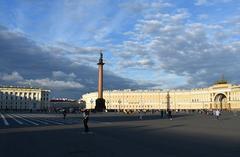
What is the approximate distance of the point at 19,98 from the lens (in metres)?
195

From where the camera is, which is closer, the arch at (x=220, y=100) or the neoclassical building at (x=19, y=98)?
the arch at (x=220, y=100)

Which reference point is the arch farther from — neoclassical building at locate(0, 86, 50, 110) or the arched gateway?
neoclassical building at locate(0, 86, 50, 110)

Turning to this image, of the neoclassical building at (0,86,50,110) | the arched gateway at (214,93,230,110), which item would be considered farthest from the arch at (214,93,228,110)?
the neoclassical building at (0,86,50,110)

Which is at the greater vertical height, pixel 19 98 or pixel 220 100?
pixel 19 98

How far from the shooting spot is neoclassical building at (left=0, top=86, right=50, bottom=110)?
626 ft

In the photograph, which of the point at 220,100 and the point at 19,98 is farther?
the point at 19,98

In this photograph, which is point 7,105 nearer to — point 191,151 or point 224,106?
point 224,106

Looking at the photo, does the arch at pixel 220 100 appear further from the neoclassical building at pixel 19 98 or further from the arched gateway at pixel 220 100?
the neoclassical building at pixel 19 98

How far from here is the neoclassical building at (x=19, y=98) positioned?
190875 millimetres

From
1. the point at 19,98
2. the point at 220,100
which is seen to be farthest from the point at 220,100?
the point at 19,98

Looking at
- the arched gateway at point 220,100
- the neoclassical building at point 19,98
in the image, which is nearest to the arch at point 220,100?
the arched gateway at point 220,100

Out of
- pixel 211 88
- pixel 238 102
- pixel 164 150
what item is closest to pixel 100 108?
pixel 164 150

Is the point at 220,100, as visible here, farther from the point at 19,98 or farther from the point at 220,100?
the point at 19,98

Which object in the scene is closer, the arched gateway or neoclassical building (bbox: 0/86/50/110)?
the arched gateway
